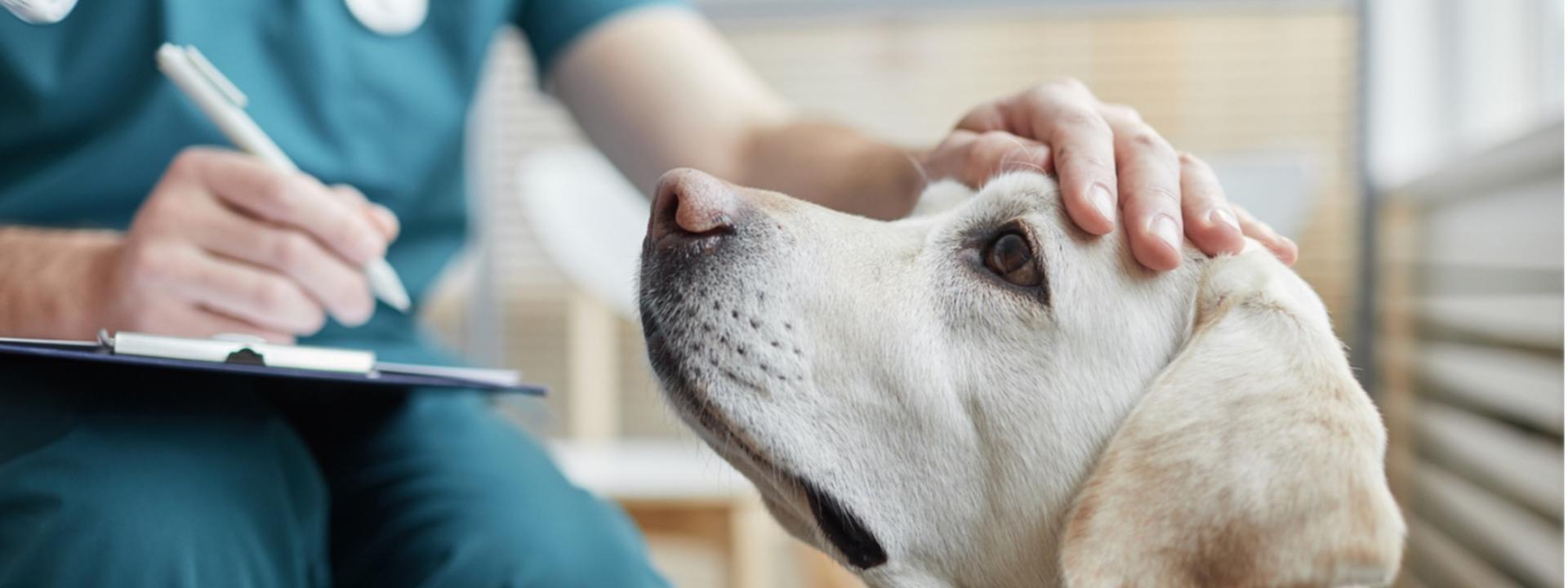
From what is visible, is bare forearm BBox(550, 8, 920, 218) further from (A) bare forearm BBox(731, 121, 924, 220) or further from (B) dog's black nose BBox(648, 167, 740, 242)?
(B) dog's black nose BBox(648, 167, 740, 242)

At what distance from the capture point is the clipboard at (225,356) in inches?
28.7

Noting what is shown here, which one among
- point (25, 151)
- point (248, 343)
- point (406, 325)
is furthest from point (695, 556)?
point (248, 343)

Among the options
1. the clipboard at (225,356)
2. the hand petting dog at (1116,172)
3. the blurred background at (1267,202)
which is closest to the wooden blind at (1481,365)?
the blurred background at (1267,202)

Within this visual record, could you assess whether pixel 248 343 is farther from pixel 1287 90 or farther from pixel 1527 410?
pixel 1287 90

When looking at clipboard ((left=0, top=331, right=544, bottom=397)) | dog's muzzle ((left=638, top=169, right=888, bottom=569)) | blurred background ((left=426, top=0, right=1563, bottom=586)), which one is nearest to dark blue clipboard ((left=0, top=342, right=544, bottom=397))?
clipboard ((left=0, top=331, right=544, bottom=397))

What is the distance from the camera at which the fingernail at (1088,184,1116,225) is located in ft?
2.77

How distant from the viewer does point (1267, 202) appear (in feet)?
7.91

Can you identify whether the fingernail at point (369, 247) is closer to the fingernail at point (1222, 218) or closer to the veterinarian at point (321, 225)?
the veterinarian at point (321, 225)

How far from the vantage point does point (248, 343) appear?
812 mm

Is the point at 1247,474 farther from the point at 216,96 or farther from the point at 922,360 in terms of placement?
the point at 216,96

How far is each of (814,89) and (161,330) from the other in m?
2.24

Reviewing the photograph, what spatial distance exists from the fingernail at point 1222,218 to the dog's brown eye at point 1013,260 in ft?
0.41

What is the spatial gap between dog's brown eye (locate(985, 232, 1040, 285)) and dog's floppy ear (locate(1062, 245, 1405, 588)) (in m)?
0.13

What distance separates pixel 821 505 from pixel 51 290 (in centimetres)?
60
